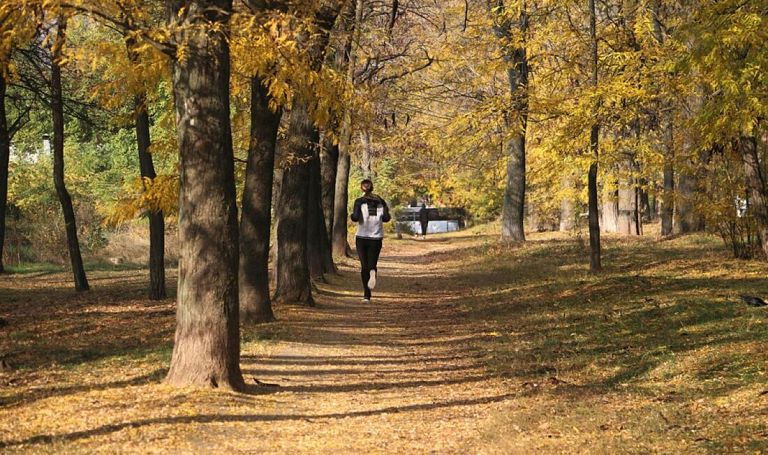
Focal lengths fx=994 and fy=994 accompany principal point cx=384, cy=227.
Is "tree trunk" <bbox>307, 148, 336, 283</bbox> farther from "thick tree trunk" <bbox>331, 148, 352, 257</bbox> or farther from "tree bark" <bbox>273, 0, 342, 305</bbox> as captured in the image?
"thick tree trunk" <bbox>331, 148, 352, 257</bbox>

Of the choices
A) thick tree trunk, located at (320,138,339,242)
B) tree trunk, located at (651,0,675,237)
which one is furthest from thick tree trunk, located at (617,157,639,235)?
thick tree trunk, located at (320,138,339,242)

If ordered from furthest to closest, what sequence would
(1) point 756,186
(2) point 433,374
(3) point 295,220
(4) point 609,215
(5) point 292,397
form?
(4) point 609,215, (1) point 756,186, (3) point 295,220, (2) point 433,374, (5) point 292,397

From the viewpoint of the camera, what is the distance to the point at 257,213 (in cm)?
1531

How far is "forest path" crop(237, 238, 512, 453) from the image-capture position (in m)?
7.75

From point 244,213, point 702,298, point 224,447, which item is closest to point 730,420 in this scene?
point 224,447

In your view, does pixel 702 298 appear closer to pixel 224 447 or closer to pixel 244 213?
pixel 244 213

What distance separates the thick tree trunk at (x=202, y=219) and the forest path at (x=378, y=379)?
0.89 meters

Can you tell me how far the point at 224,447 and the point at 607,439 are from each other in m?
2.81

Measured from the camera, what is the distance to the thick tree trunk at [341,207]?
103 ft

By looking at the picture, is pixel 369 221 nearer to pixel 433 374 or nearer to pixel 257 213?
pixel 257 213

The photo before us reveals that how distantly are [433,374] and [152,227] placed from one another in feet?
31.7

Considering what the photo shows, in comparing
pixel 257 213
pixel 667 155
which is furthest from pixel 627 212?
pixel 257 213

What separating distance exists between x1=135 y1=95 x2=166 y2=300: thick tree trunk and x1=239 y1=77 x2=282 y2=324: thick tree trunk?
3652mm

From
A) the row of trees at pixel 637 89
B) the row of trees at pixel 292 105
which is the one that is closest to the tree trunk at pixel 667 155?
the row of trees at pixel 637 89
